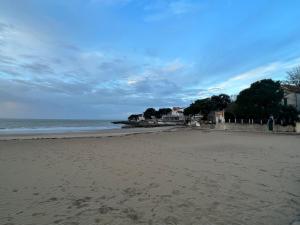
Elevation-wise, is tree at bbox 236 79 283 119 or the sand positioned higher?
tree at bbox 236 79 283 119

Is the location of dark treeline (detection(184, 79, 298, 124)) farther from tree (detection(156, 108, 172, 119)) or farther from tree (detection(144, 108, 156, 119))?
tree (detection(144, 108, 156, 119))

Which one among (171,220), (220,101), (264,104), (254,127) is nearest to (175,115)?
(220,101)

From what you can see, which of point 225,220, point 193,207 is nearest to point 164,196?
point 193,207

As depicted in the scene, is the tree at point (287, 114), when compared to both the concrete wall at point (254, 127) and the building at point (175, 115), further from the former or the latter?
the building at point (175, 115)

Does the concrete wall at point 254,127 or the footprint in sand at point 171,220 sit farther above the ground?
the concrete wall at point 254,127

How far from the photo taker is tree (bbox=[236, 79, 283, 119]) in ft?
138

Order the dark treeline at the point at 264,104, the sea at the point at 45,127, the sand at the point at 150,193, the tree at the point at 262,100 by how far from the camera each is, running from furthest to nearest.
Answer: the sea at the point at 45,127, the tree at the point at 262,100, the dark treeline at the point at 264,104, the sand at the point at 150,193

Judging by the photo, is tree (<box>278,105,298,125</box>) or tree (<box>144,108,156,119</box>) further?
tree (<box>144,108,156,119</box>)

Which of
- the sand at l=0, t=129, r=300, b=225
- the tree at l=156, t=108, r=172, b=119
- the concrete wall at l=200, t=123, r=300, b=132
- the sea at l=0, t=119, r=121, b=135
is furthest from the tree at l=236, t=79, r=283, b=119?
the tree at l=156, t=108, r=172, b=119

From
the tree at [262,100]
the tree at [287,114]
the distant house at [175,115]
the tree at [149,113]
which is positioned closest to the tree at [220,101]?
the tree at [262,100]

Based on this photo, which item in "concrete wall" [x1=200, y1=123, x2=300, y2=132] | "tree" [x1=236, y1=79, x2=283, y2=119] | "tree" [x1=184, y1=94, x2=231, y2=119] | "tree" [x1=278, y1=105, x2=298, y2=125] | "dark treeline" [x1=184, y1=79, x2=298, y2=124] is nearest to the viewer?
"concrete wall" [x1=200, y1=123, x2=300, y2=132]

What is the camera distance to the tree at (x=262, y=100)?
42.0 meters

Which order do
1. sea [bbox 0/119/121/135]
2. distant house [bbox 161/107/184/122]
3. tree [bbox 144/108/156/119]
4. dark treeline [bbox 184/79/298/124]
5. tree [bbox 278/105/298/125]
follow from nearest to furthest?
tree [bbox 278/105/298/125] → dark treeline [bbox 184/79/298/124] → sea [bbox 0/119/121/135] → distant house [bbox 161/107/184/122] → tree [bbox 144/108/156/119]

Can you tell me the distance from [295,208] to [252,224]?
1.25 meters
